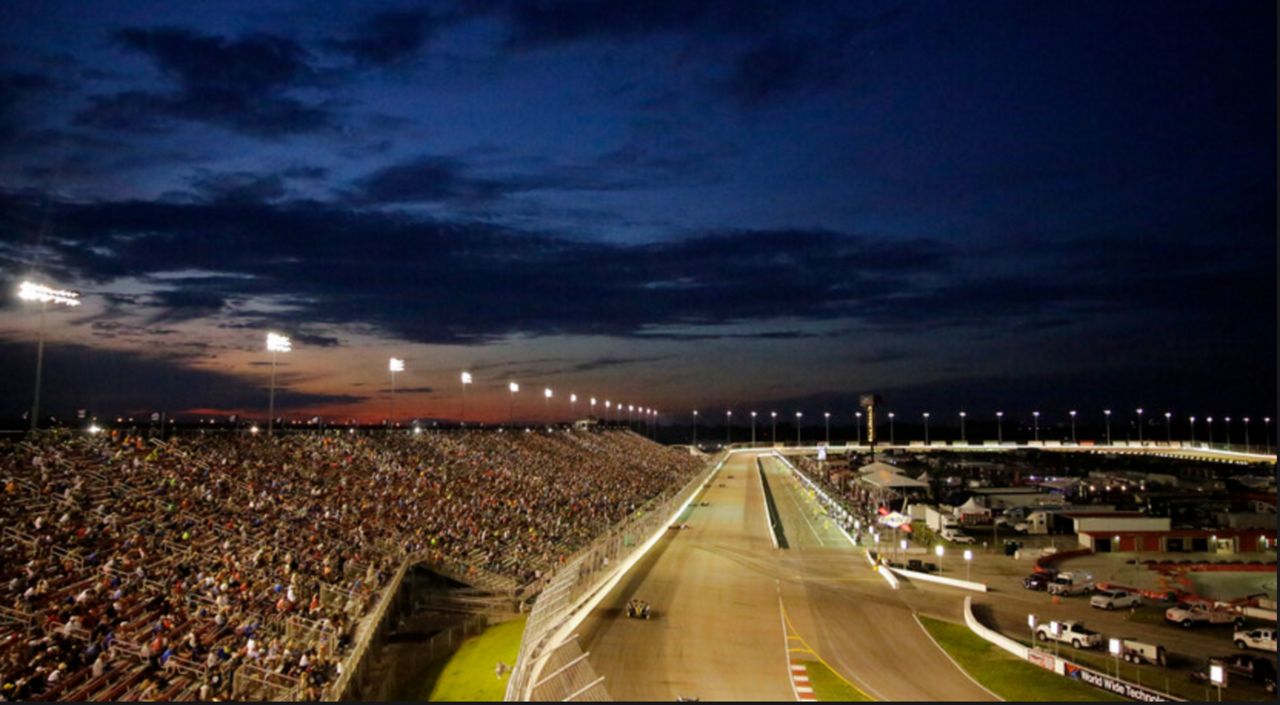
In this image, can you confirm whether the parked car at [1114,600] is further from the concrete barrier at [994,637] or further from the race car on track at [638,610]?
the race car on track at [638,610]

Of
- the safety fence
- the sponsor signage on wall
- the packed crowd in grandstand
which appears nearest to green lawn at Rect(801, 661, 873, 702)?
the safety fence

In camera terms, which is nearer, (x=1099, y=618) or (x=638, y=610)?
(x=638, y=610)

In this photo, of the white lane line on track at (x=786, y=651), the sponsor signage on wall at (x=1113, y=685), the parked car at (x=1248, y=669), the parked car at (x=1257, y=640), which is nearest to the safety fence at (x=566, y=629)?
the white lane line on track at (x=786, y=651)

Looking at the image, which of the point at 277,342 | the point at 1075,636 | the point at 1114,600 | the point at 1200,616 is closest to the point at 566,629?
the point at 1075,636

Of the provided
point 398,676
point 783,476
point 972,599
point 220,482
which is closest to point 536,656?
point 398,676

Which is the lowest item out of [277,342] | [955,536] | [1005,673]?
[1005,673]

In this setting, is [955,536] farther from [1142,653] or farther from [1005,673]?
[1005,673]
